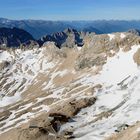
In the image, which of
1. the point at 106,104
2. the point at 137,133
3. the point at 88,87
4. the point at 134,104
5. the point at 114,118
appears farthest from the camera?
the point at 88,87

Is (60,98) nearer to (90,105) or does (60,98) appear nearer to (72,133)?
(90,105)

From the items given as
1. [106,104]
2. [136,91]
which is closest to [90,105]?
[106,104]

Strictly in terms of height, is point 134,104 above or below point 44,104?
above

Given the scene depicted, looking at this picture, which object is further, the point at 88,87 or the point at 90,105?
the point at 88,87

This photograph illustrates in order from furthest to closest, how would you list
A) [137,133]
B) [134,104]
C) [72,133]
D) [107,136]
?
[134,104]
[72,133]
[107,136]
[137,133]

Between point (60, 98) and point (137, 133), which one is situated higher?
point (137, 133)

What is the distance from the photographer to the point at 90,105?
155m

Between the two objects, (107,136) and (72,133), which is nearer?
(107,136)

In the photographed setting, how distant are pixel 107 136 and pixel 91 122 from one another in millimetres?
25667

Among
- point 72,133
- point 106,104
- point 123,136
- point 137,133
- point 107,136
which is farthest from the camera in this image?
point 106,104

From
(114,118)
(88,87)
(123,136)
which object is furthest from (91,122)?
(88,87)

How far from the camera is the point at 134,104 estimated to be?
141 meters

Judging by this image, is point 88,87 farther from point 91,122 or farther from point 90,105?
point 91,122

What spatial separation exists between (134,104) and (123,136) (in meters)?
47.5
